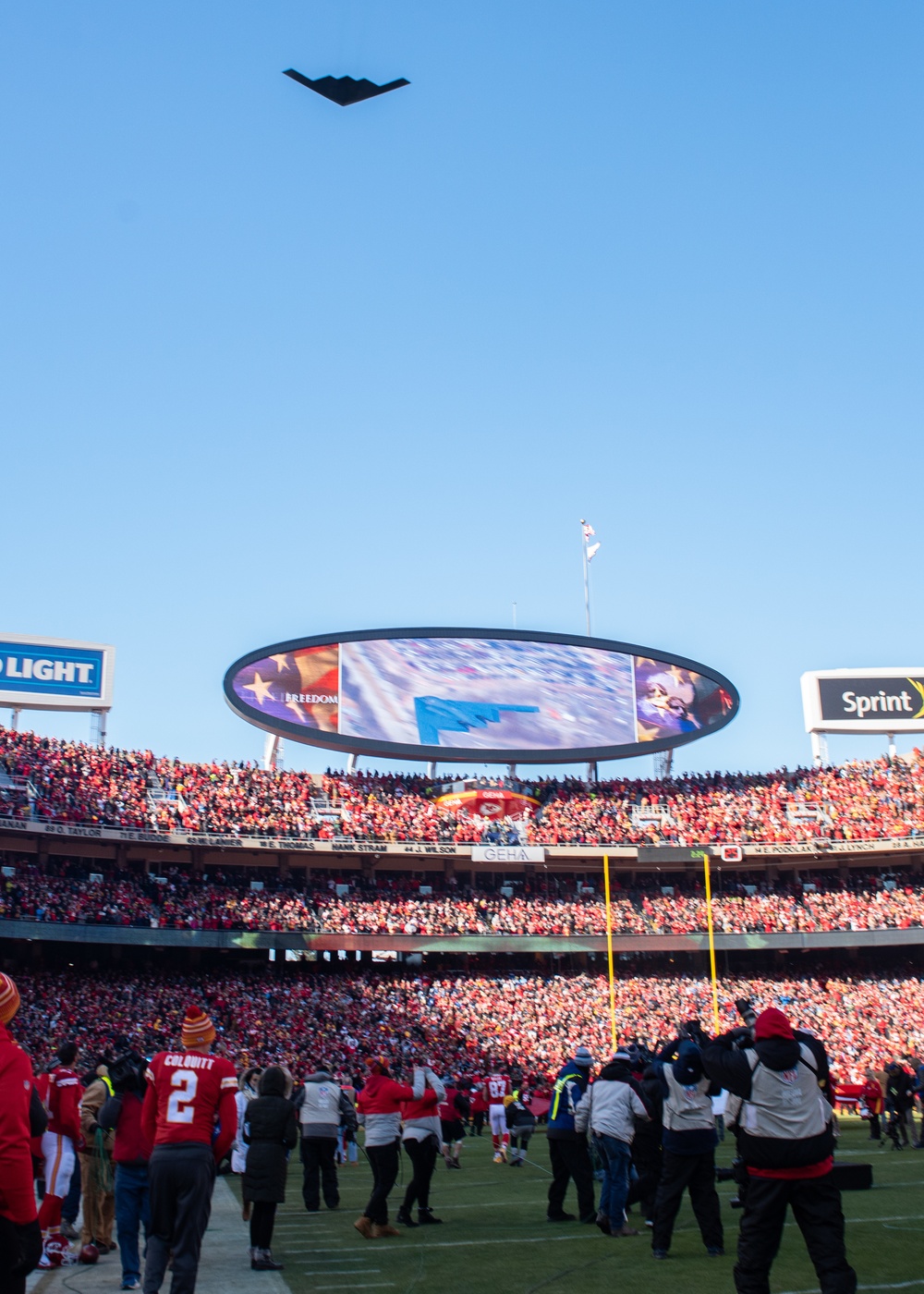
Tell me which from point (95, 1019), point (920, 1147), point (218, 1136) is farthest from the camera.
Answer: point (95, 1019)

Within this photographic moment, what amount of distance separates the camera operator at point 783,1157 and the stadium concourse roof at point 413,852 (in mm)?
38210

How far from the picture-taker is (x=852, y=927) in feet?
158

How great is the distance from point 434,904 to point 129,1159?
38.7 metres

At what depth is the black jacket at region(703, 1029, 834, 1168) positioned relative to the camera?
22.9 ft

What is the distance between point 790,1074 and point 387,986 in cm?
3805

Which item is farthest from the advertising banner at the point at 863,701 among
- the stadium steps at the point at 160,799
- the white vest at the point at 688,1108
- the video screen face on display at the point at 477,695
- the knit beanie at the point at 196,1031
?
the knit beanie at the point at 196,1031

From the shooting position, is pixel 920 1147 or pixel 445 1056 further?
pixel 445 1056

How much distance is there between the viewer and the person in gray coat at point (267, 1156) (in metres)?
10.2

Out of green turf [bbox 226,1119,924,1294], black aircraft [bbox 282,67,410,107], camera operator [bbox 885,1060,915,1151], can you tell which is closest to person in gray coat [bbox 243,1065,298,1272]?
green turf [bbox 226,1119,924,1294]

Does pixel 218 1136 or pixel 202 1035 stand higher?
pixel 202 1035

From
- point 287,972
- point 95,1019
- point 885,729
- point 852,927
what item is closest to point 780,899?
point 852,927

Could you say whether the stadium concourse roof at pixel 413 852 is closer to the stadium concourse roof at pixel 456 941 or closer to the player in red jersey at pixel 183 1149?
the stadium concourse roof at pixel 456 941

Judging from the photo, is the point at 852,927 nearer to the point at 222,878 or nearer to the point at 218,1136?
the point at 222,878

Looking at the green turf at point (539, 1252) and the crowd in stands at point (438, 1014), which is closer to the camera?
the green turf at point (539, 1252)
